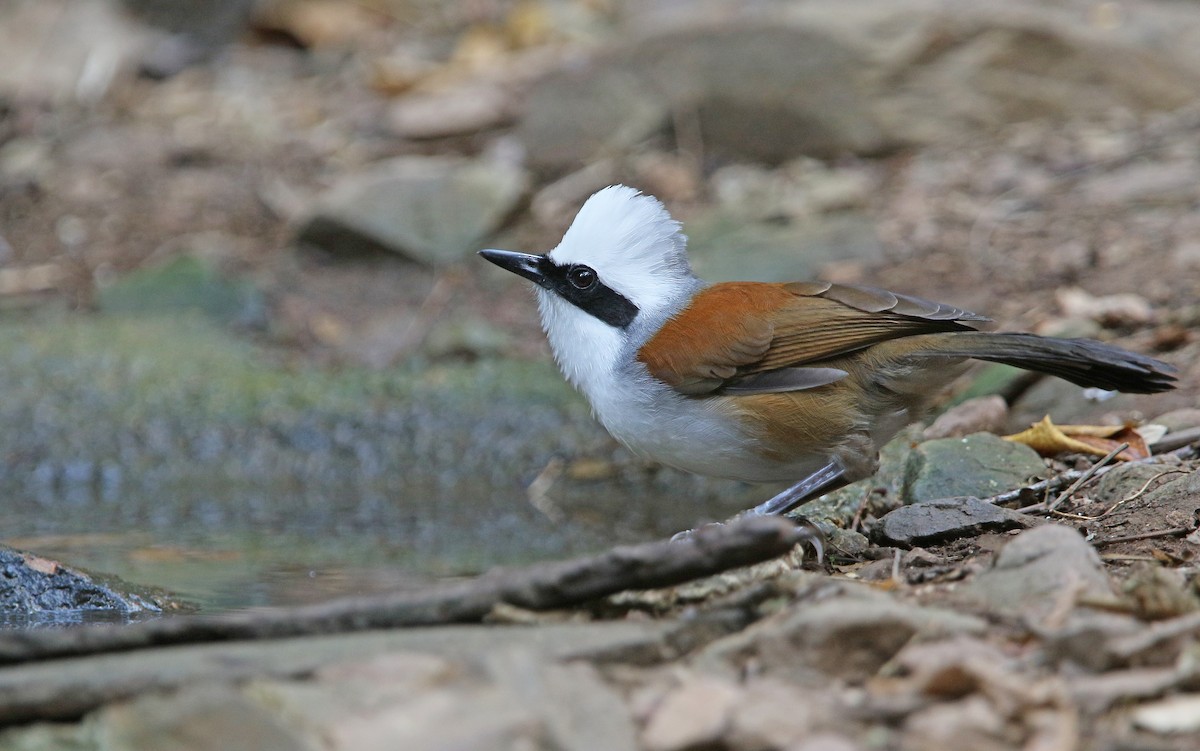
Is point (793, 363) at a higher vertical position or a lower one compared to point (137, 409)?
higher

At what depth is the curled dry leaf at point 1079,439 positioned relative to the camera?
5.02 metres

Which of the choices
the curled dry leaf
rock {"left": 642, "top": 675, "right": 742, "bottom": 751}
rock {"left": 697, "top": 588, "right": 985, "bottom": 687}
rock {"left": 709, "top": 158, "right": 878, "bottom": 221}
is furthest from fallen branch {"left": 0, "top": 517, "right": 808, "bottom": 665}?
rock {"left": 709, "top": 158, "right": 878, "bottom": 221}

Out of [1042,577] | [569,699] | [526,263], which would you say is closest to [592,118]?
[526,263]

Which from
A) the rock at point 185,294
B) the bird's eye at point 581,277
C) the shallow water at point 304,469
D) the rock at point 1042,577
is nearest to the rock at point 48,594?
the shallow water at point 304,469

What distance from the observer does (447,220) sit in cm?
914

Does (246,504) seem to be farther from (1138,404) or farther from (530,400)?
(1138,404)

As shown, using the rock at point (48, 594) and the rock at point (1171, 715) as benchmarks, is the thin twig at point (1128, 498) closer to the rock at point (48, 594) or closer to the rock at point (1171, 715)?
the rock at point (1171, 715)

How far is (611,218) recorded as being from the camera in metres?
4.78

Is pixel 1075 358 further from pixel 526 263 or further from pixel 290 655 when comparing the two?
pixel 290 655

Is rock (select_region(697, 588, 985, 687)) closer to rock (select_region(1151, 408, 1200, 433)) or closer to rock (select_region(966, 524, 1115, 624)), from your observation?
rock (select_region(966, 524, 1115, 624))

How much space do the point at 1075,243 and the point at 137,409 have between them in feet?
17.3

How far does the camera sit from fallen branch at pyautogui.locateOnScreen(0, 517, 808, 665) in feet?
9.51

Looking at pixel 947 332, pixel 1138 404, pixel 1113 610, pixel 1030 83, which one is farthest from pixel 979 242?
pixel 1113 610

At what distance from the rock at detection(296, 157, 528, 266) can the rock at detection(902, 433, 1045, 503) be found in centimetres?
475
